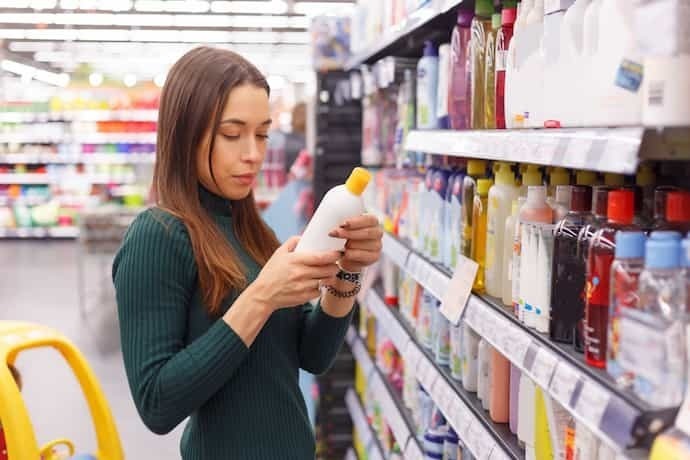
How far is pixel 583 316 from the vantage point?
1.39m

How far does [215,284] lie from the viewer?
1647mm

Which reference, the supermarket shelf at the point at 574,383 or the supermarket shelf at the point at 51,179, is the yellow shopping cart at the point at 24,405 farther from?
the supermarket shelf at the point at 51,179

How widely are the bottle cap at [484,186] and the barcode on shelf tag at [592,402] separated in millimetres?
868

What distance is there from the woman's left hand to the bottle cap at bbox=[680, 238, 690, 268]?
682 mm

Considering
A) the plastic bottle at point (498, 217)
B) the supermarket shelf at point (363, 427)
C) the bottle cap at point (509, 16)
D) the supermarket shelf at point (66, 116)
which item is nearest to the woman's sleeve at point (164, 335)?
the plastic bottle at point (498, 217)

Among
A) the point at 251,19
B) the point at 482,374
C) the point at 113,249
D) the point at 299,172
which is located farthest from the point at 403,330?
the point at 251,19

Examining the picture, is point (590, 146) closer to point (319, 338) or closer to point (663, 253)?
point (663, 253)

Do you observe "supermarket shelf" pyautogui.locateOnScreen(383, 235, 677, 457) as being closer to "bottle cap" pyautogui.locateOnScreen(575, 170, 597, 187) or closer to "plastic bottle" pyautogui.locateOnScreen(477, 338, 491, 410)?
"plastic bottle" pyautogui.locateOnScreen(477, 338, 491, 410)

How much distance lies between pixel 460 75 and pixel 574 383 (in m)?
1.30

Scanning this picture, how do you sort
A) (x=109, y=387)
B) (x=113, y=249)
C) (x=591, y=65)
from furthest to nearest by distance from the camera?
(x=113, y=249) → (x=109, y=387) → (x=591, y=65)

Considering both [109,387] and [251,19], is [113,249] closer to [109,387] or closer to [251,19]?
[109,387]

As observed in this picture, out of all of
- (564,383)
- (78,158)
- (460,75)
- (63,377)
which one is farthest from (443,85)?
(78,158)

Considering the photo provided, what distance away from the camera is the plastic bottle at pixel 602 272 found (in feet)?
4.09

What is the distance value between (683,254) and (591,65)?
0.37 meters
